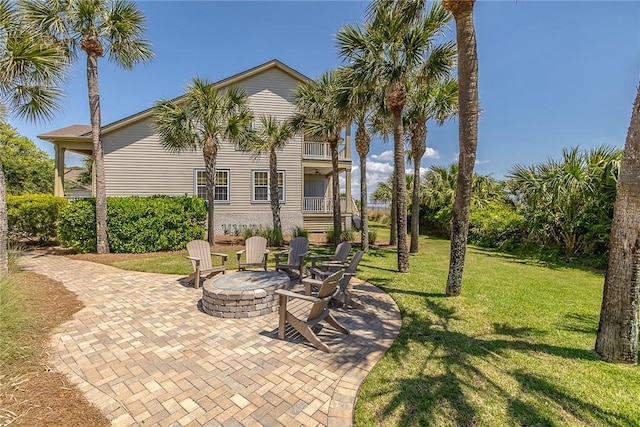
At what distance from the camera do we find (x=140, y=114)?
14984 mm

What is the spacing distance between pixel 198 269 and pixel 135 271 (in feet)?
10.4

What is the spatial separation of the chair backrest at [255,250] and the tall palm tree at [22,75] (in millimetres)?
4948

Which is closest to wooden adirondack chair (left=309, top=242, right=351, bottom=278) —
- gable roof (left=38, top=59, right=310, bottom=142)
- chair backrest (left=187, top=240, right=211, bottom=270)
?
chair backrest (left=187, top=240, right=211, bottom=270)

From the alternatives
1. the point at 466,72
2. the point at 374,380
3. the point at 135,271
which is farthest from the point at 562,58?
the point at 135,271

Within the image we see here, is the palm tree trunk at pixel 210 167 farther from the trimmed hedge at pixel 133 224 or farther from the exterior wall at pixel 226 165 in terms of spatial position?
the exterior wall at pixel 226 165

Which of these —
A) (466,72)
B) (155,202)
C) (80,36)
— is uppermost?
(80,36)

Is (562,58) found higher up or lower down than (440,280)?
higher up

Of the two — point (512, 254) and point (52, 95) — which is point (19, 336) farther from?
point (512, 254)

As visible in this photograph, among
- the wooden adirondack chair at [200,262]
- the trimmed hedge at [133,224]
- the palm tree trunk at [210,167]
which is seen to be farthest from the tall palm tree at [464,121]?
the trimmed hedge at [133,224]

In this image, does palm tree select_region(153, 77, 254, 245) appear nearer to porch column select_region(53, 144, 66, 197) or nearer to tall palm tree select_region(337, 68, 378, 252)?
tall palm tree select_region(337, 68, 378, 252)

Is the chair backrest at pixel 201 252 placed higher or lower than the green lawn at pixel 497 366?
higher


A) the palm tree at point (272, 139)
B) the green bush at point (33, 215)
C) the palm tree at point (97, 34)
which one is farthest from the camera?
the palm tree at point (272, 139)

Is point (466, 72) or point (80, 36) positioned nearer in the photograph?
point (466, 72)

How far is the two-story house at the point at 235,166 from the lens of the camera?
1486cm
